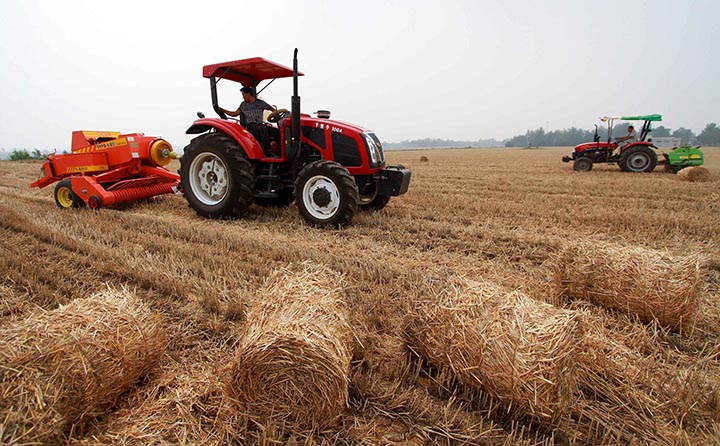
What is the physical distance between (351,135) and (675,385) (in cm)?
422

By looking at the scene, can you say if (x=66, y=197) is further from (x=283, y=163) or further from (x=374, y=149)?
(x=374, y=149)

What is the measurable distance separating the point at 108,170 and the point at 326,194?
13.7 ft

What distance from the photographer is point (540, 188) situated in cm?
874

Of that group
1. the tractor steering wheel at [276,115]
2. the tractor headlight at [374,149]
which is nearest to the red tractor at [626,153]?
the tractor headlight at [374,149]

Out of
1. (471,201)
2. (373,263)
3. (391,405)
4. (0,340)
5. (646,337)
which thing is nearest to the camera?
(0,340)

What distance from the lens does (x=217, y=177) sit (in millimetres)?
5703

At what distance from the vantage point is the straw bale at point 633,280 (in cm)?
252

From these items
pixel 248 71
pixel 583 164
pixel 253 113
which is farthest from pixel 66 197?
pixel 583 164

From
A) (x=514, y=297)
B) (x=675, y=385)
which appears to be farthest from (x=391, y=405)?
(x=675, y=385)

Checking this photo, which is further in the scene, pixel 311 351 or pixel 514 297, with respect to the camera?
pixel 514 297

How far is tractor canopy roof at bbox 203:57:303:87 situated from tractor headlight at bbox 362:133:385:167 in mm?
1636

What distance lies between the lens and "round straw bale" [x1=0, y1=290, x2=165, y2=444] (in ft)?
4.71

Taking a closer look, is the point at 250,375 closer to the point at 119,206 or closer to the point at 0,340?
the point at 0,340

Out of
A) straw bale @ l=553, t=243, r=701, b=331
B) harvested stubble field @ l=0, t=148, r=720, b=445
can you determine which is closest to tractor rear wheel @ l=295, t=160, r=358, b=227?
harvested stubble field @ l=0, t=148, r=720, b=445
